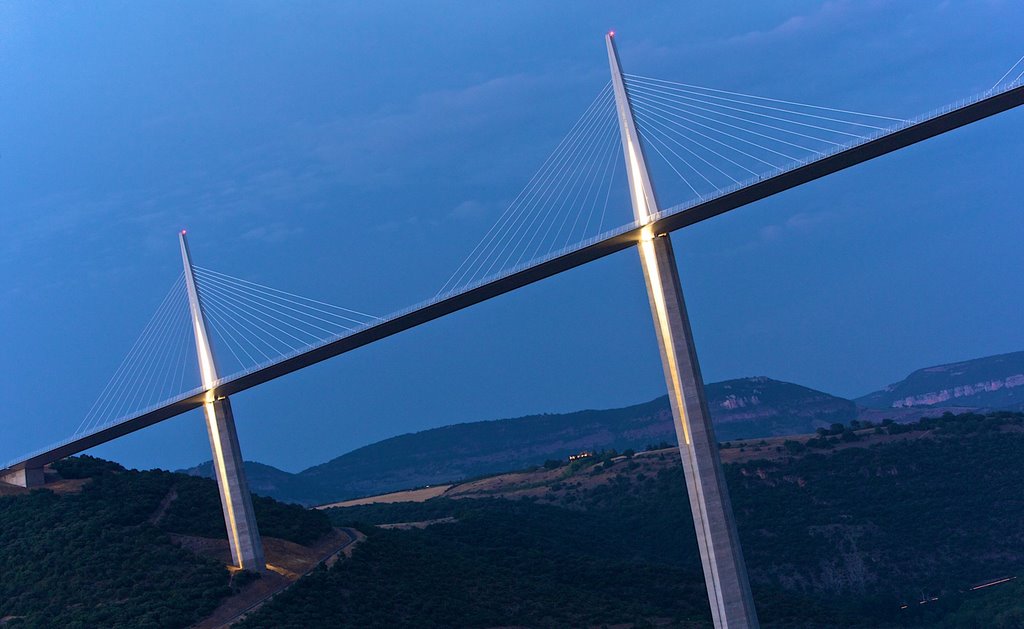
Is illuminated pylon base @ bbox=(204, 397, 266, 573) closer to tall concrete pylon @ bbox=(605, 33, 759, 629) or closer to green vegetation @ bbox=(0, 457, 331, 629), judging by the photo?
green vegetation @ bbox=(0, 457, 331, 629)

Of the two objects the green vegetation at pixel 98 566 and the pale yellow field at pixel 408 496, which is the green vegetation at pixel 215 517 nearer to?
the green vegetation at pixel 98 566

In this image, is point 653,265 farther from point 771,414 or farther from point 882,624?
point 771,414

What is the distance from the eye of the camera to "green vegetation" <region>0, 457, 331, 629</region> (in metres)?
47.5

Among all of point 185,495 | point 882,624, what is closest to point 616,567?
point 882,624

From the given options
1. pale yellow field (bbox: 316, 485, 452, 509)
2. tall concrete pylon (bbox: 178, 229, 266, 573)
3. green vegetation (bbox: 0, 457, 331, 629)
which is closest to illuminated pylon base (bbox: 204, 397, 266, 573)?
tall concrete pylon (bbox: 178, 229, 266, 573)

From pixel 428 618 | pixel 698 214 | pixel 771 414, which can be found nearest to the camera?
pixel 698 214

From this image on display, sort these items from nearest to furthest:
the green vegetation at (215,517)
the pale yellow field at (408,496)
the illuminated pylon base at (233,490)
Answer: the illuminated pylon base at (233,490)
the green vegetation at (215,517)
the pale yellow field at (408,496)

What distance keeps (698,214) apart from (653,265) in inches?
93.8

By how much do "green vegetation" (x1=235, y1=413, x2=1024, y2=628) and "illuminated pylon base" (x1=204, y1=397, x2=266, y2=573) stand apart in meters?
3.00

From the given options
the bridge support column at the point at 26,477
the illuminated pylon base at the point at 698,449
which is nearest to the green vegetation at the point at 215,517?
the bridge support column at the point at 26,477

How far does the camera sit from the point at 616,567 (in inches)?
2418

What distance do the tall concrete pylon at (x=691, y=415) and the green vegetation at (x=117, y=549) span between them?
2040 centimetres

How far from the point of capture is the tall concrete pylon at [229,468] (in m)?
52.5

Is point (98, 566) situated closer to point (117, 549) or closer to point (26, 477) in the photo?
point (117, 549)
